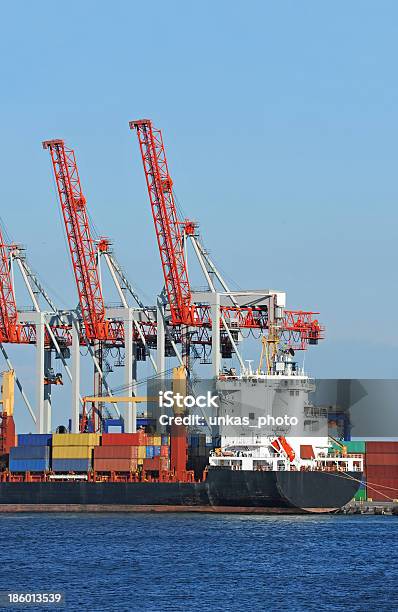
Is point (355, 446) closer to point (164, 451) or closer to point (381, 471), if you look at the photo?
point (381, 471)

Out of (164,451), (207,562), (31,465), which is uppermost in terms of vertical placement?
(164,451)

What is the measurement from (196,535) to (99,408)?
3553cm

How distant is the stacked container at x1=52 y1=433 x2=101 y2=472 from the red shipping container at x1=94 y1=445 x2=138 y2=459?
76cm

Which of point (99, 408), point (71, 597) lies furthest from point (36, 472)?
point (71, 597)

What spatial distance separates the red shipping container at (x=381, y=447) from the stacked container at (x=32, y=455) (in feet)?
80.0

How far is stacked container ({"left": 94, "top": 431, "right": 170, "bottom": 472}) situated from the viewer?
9419cm

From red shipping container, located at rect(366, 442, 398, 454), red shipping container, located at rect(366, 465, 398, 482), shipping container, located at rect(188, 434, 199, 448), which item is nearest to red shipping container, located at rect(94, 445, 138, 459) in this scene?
shipping container, located at rect(188, 434, 199, 448)

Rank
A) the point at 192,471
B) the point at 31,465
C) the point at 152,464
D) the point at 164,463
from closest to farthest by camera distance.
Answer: the point at 192,471 < the point at 164,463 < the point at 152,464 < the point at 31,465

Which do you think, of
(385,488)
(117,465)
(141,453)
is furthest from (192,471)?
(385,488)

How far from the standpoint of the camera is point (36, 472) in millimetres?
98438

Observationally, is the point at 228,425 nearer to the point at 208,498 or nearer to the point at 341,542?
the point at 208,498

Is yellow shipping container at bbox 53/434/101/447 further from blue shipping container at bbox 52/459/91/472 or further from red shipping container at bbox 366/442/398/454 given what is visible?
red shipping container at bbox 366/442/398/454

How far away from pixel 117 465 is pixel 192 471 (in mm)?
5494

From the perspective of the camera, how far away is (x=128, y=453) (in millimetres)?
94500
